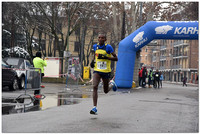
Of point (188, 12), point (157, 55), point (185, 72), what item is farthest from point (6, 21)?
point (157, 55)

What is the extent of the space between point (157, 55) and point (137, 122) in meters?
118

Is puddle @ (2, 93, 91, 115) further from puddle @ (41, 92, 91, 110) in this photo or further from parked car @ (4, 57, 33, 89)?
parked car @ (4, 57, 33, 89)

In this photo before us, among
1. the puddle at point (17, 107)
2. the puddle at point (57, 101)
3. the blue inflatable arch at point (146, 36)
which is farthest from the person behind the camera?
the blue inflatable arch at point (146, 36)

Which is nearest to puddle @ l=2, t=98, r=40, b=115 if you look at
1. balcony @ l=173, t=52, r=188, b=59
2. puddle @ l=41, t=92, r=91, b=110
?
puddle @ l=41, t=92, r=91, b=110

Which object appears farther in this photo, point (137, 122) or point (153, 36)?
point (153, 36)

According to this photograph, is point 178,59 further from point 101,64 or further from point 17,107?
point 101,64

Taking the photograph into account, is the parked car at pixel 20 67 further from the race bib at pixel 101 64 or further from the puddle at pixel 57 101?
the race bib at pixel 101 64

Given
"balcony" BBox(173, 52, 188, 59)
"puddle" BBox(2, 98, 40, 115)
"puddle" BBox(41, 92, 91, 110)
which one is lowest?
"puddle" BBox(41, 92, 91, 110)

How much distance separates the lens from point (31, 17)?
38.2m

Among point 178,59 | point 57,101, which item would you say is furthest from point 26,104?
point 178,59

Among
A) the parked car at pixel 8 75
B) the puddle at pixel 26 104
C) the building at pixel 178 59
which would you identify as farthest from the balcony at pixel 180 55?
the puddle at pixel 26 104

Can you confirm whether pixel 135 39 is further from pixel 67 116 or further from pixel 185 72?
pixel 185 72

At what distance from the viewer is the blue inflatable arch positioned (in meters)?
20.1

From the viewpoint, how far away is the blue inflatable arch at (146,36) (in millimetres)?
20062
